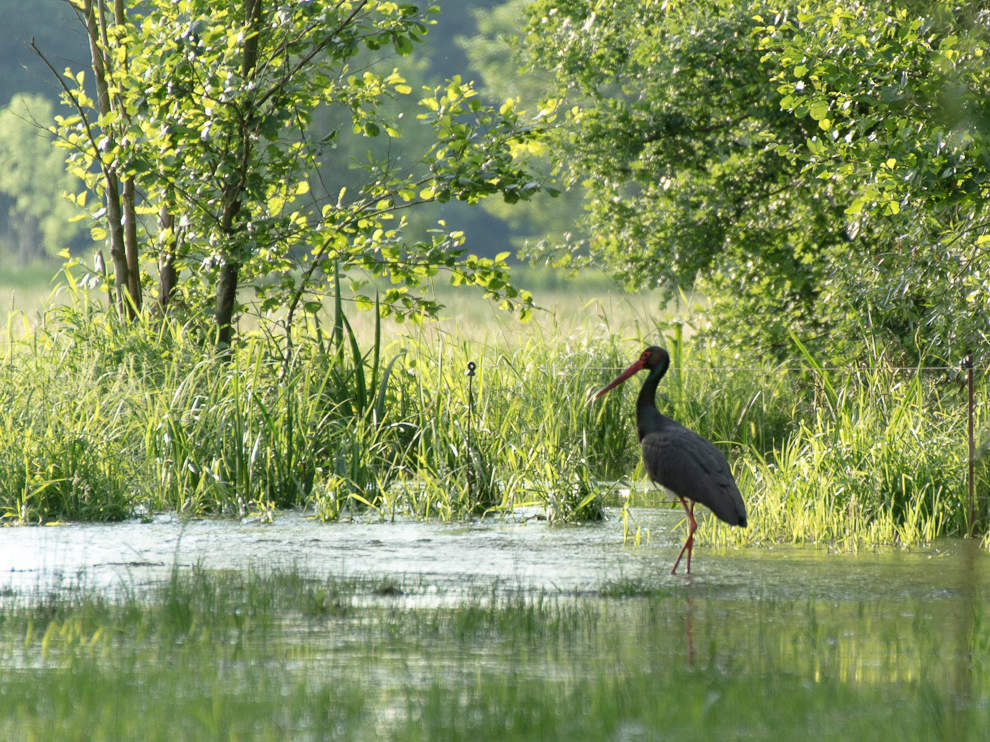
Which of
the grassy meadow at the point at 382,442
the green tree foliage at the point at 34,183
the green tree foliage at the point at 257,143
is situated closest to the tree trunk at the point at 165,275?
the green tree foliage at the point at 257,143

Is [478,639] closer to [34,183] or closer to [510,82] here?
[510,82]

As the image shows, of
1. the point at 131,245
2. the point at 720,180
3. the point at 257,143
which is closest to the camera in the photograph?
the point at 257,143

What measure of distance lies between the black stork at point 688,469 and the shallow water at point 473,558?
306 millimetres

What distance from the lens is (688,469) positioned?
25.4 ft

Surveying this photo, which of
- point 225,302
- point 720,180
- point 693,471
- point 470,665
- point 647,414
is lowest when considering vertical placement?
point 470,665

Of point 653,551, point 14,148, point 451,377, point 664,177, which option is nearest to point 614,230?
point 664,177

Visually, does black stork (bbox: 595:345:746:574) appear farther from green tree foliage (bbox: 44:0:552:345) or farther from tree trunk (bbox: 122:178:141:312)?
tree trunk (bbox: 122:178:141:312)

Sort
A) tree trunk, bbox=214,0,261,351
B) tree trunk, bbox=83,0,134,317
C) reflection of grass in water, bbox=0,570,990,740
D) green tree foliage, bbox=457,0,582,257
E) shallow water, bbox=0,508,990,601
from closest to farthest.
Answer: reflection of grass in water, bbox=0,570,990,740, shallow water, bbox=0,508,990,601, tree trunk, bbox=214,0,261,351, tree trunk, bbox=83,0,134,317, green tree foliage, bbox=457,0,582,257

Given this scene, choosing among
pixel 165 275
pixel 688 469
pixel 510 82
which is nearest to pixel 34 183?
pixel 510 82

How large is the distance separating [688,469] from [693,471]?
0.03 metres

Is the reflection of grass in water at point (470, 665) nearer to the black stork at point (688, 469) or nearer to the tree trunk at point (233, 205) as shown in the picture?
the black stork at point (688, 469)

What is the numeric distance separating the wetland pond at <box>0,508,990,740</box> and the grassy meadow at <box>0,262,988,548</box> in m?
0.58

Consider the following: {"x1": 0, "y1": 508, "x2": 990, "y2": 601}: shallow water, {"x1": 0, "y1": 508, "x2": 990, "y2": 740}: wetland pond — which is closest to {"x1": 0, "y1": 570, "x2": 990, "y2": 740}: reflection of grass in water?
{"x1": 0, "y1": 508, "x2": 990, "y2": 740}: wetland pond

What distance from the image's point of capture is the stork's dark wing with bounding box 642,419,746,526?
296 inches
